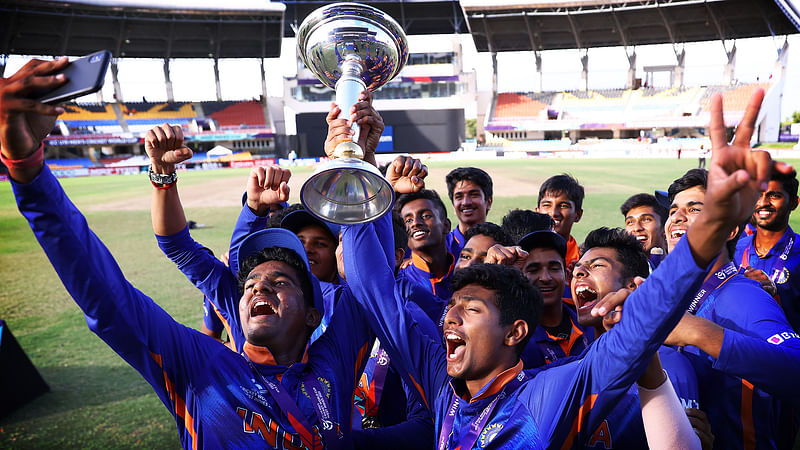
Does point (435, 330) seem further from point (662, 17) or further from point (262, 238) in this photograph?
point (662, 17)

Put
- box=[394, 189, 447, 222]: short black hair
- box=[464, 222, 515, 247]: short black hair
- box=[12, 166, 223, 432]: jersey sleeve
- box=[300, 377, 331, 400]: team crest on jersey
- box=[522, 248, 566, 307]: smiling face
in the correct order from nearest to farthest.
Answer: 1. box=[12, 166, 223, 432]: jersey sleeve
2. box=[300, 377, 331, 400]: team crest on jersey
3. box=[522, 248, 566, 307]: smiling face
4. box=[464, 222, 515, 247]: short black hair
5. box=[394, 189, 447, 222]: short black hair

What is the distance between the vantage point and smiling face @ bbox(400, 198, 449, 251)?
3.41 metres

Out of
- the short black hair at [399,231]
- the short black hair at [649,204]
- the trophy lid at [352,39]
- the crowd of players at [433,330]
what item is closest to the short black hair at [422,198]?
the short black hair at [399,231]

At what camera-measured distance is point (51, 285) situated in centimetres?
745

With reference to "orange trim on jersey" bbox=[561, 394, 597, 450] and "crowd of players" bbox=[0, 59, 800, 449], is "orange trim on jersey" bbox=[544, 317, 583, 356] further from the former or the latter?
"orange trim on jersey" bbox=[561, 394, 597, 450]

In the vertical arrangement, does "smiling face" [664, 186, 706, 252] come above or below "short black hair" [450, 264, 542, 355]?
above

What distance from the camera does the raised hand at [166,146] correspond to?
2.09 m

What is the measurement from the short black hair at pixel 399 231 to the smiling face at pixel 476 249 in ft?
1.66

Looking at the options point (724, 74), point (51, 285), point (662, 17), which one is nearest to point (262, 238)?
point (51, 285)

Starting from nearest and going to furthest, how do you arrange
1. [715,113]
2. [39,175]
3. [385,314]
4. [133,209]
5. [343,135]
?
[715,113] → [39,175] → [343,135] → [385,314] → [133,209]

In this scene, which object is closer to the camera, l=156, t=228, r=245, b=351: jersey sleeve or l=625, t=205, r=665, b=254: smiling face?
l=156, t=228, r=245, b=351: jersey sleeve

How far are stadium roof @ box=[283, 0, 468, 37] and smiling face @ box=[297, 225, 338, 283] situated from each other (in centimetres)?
4108

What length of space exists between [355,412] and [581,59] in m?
48.1

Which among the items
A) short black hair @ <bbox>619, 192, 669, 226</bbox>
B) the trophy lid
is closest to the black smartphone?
the trophy lid
